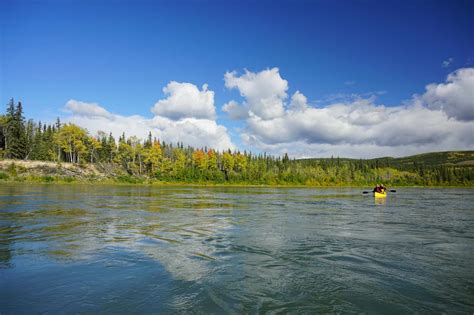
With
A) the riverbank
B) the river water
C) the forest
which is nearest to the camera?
the river water

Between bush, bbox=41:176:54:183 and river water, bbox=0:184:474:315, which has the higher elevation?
bush, bbox=41:176:54:183

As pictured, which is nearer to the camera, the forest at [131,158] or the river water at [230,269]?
the river water at [230,269]

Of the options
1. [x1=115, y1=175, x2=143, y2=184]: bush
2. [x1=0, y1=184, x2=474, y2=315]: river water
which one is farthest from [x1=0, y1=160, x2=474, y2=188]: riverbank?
[x1=0, y1=184, x2=474, y2=315]: river water

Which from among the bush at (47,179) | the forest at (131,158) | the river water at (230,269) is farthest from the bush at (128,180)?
the river water at (230,269)

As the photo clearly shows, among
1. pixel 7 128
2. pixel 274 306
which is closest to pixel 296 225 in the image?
pixel 274 306

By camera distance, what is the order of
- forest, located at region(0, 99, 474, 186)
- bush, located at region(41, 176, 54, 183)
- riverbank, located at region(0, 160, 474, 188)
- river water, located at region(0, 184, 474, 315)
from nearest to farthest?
river water, located at region(0, 184, 474, 315)
riverbank, located at region(0, 160, 474, 188)
bush, located at region(41, 176, 54, 183)
forest, located at region(0, 99, 474, 186)

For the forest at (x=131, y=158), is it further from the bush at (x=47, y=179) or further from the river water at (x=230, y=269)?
the river water at (x=230, y=269)

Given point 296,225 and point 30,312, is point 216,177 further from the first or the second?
point 30,312

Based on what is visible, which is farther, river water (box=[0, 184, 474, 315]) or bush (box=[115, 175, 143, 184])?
bush (box=[115, 175, 143, 184])

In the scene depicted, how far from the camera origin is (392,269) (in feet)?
38.2

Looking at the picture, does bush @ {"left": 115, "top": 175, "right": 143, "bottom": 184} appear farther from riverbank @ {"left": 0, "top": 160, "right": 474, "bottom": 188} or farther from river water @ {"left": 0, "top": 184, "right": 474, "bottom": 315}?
river water @ {"left": 0, "top": 184, "right": 474, "bottom": 315}

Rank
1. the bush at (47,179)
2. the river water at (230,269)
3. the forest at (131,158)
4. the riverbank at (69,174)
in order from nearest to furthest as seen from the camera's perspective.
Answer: the river water at (230,269), the riverbank at (69,174), the bush at (47,179), the forest at (131,158)

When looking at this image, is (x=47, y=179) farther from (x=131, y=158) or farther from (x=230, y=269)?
(x=230, y=269)

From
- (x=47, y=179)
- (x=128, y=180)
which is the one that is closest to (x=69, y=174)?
(x=47, y=179)
